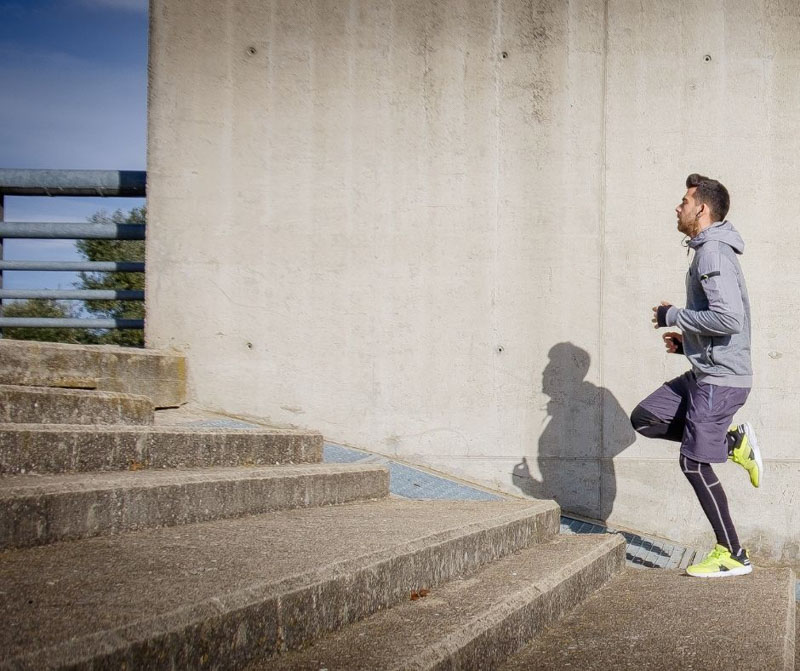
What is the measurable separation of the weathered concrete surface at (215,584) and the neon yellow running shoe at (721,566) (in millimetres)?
1222

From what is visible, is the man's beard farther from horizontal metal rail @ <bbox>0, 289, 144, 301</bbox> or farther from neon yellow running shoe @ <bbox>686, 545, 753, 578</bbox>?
horizontal metal rail @ <bbox>0, 289, 144, 301</bbox>

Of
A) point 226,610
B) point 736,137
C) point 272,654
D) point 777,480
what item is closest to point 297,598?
point 272,654

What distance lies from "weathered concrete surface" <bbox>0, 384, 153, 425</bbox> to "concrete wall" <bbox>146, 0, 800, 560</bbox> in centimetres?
181

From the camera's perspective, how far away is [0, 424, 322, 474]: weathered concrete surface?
3314 mm

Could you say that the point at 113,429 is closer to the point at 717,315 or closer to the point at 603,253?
the point at 717,315

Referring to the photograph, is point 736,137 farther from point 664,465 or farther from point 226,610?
point 226,610

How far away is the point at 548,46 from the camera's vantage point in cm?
644

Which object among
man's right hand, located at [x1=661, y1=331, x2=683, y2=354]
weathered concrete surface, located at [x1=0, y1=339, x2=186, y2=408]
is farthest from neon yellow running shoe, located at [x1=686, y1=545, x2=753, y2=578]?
weathered concrete surface, located at [x1=0, y1=339, x2=186, y2=408]

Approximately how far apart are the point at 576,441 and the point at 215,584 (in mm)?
4196

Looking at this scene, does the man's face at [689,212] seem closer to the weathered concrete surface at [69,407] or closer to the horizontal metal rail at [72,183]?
the weathered concrete surface at [69,407]

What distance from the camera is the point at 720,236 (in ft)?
15.5

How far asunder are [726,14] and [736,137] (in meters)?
0.86

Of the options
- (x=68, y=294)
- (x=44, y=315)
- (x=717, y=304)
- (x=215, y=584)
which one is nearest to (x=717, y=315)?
(x=717, y=304)

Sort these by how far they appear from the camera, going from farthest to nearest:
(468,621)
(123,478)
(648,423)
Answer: (648,423) → (123,478) → (468,621)
